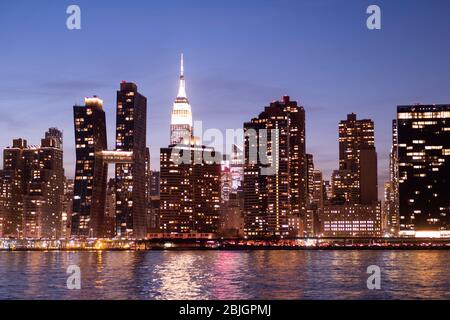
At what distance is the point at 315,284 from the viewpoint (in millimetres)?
72938

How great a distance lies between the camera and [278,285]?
71.1 meters

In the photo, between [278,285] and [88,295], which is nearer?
[88,295]
